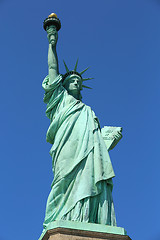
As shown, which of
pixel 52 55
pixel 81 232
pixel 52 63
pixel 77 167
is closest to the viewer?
pixel 81 232

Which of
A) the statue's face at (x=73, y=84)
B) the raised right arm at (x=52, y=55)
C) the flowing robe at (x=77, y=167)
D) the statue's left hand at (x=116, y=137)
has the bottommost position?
the flowing robe at (x=77, y=167)

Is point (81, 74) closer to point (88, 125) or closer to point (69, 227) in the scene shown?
point (88, 125)

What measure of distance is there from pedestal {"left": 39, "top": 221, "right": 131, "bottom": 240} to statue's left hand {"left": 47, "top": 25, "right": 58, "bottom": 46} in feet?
19.5

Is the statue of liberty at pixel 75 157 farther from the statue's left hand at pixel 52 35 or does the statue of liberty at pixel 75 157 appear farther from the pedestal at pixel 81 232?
the pedestal at pixel 81 232

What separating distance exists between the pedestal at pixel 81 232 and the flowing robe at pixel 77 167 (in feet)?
1.24

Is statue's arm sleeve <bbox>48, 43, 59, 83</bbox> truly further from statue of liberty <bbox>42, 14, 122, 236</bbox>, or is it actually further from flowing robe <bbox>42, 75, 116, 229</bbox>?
flowing robe <bbox>42, 75, 116, 229</bbox>

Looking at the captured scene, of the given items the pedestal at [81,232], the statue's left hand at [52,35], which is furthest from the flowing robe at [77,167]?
the statue's left hand at [52,35]

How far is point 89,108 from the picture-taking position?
42.0 feet

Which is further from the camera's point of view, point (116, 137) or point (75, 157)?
point (116, 137)

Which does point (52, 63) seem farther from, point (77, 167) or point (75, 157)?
point (77, 167)

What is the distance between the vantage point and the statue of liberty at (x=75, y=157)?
1048cm

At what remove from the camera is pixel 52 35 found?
45.1ft

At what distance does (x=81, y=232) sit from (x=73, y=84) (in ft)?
16.9

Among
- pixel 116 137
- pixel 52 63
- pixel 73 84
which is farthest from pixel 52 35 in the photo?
pixel 116 137
